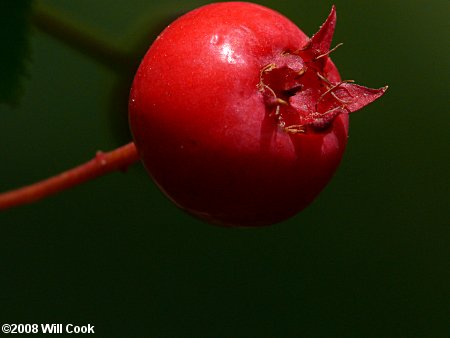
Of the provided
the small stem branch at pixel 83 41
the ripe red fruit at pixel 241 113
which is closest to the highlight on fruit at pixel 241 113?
the ripe red fruit at pixel 241 113

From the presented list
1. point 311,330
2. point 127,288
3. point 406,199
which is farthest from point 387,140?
point 127,288

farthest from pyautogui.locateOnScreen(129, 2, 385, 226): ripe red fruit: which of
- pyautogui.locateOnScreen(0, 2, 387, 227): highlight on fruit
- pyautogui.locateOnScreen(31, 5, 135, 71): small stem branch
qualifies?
pyautogui.locateOnScreen(31, 5, 135, 71): small stem branch

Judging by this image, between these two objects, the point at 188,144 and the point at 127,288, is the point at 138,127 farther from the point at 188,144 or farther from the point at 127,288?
the point at 127,288

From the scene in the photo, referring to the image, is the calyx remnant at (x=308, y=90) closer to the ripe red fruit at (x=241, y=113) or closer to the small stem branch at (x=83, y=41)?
the ripe red fruit at (x=241, y=113)

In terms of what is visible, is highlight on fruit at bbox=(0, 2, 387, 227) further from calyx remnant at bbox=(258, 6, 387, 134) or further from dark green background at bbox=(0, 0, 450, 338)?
dark green background at bbox=(0, 0, 450, 338)

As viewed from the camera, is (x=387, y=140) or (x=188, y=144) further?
(x=387, y=140)
